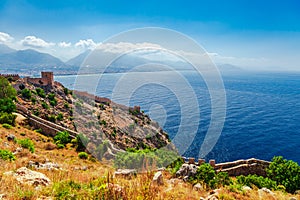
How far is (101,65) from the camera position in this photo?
9.16 m

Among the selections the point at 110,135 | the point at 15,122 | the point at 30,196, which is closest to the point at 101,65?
the point at 30,196

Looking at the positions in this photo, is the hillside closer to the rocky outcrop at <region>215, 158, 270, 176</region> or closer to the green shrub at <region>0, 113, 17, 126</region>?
the green shrub at <region>0, 113, 17, 126</region>

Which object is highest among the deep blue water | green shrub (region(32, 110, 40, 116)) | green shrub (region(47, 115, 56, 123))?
green shrub (region(32, 110, 40, 116))

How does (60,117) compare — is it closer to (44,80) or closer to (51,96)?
(51,96)

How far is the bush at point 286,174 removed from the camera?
14.3 meters

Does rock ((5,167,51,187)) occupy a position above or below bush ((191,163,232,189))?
above

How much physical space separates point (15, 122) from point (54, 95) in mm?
17494

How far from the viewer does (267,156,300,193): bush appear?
562 inches

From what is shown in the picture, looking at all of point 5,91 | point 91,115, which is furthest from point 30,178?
point 91,115

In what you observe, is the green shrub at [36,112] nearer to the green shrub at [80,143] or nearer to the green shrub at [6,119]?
the green shrub at [6,119]

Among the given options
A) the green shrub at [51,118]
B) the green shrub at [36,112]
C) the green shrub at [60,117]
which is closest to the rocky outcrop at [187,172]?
the green shrub at [51,118]

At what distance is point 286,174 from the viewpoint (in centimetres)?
1500

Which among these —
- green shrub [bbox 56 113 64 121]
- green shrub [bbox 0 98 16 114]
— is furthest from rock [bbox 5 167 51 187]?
green shrub [bbox 56 113 64 121]

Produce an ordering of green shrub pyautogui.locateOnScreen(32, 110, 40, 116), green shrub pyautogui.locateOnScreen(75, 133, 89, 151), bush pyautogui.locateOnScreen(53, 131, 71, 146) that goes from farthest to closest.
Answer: green shrub pyautogui.locateOnScreen(32, 110, 40, 116) < bush pyautogui.locateOnScreen(53, 131, 71, 146) < green shrub pyautogui.locateOnScreen(75, 133, 89, 151)
